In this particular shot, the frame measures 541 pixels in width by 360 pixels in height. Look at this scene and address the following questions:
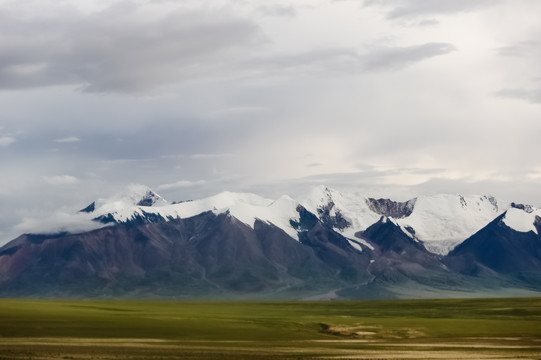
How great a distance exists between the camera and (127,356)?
3465 inches

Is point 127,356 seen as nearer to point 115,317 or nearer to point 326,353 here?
point 326,353

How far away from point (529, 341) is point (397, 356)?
37.8 m

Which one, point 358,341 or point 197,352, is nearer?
point 197,352

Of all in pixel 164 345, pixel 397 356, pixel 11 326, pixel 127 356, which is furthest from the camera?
pixel 11 326

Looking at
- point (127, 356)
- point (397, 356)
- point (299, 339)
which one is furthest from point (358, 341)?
point (127, 356)

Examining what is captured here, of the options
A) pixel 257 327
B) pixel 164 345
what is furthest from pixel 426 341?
pixel 164 345

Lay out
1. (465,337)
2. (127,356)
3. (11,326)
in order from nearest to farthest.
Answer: (127,356) < (11,326) < (465,337)

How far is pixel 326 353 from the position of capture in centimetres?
9781

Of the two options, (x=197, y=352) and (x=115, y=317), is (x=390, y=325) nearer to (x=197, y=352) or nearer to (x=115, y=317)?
(x=115, y=317)

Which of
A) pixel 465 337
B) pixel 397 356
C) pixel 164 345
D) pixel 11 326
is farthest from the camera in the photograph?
pixel 465 337

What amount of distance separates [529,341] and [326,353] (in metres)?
41.3

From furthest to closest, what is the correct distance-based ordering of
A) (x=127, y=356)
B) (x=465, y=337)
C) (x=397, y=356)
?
(x=465, y=337) < (x=397, y=356) < (x=127, y=356)

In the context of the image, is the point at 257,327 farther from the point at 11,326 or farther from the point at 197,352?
the point at 197,352

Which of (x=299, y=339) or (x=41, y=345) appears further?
(x=299, y=339)
